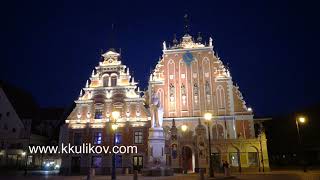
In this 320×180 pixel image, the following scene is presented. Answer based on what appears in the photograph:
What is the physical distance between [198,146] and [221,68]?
45.0 feet

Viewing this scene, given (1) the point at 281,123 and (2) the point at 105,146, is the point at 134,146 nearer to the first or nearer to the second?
(2) the point at 105,146

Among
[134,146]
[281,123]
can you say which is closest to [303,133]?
[281,123]

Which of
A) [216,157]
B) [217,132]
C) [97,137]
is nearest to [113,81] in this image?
[97,137]

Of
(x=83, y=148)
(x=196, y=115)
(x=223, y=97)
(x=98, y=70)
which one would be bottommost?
(x=83, y=148)

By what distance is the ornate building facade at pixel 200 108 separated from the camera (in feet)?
123

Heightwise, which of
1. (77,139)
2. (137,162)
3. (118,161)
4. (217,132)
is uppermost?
(217,132)

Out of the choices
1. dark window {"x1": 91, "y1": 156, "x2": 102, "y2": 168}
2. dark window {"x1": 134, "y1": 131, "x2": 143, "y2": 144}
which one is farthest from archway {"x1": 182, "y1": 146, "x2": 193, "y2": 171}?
dark window {"x1": 91, "y1": 156, "x2": 102, "y2": 168}

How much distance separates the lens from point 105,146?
40.0m

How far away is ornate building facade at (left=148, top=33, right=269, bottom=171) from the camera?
123 feet

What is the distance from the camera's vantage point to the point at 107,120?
40875 mm

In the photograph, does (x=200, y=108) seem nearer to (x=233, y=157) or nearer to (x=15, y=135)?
(x=233, y=157)

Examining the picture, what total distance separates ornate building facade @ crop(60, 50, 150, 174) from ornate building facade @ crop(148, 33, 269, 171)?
388cm

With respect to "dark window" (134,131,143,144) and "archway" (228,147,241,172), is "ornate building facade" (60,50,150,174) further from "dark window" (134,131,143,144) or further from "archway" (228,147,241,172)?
"archway" (228,147,241,172)

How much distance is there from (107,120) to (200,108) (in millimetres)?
13478
